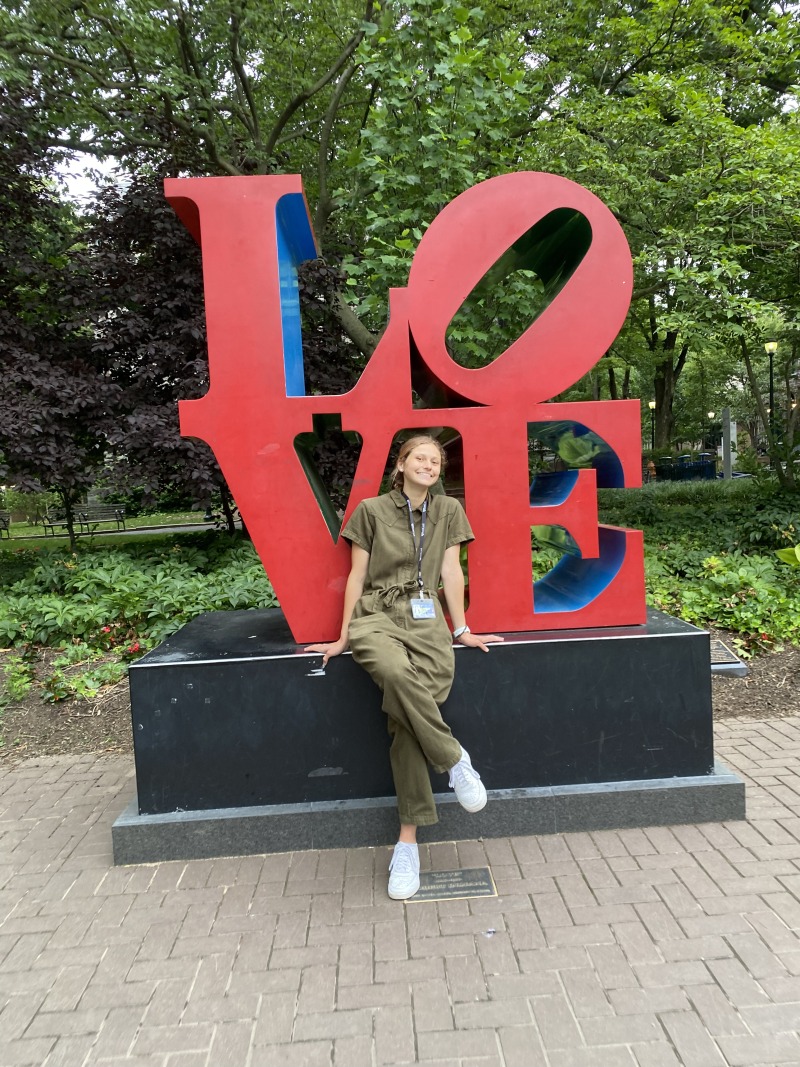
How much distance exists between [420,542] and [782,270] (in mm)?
7411

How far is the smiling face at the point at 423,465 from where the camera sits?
2984 mm

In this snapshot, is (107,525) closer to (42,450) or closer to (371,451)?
(42,450)

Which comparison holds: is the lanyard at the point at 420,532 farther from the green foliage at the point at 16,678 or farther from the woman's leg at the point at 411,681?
the green foliage at the point at 16,678

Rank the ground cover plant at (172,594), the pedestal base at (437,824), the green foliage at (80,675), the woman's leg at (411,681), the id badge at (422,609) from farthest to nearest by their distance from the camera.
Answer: the ground cover plant at (172,594)
the green foliage at (80,675)
the pedestal base at (437,824)
the id badge at (422,609)
the woman's leg at (411,681)

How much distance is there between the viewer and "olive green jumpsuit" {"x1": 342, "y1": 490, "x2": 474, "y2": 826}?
2.71 meters

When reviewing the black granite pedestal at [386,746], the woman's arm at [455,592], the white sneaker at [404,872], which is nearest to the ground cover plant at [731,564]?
the black granite pedestal at [386,746]

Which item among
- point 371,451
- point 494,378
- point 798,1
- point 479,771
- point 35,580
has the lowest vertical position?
point 479,771

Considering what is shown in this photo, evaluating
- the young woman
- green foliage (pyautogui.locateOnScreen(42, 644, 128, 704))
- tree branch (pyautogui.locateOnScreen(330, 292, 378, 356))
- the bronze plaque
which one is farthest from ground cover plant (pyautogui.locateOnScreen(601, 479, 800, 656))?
green foliage (pyautogui.locateOnScreen(42, 644, 128, 704))

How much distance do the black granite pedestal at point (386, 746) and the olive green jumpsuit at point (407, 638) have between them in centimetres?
29

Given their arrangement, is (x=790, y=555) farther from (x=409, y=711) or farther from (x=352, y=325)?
(x=352, y=325)

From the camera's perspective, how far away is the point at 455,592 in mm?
3117

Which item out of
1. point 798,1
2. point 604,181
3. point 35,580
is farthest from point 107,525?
point 798,1

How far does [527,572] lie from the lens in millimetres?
3396

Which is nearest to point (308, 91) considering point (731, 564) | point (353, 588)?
point (731, 564)
